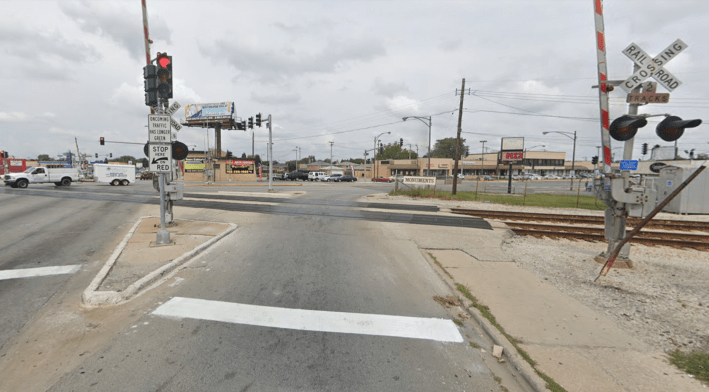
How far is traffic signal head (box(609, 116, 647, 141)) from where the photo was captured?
6.48 metres

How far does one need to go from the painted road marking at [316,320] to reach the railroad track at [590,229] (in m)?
8.90

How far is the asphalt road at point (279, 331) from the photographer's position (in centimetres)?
322

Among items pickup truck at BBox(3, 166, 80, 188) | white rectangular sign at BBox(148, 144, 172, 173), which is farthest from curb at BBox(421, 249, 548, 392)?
pickup truck at BBox(3, 166, 80, 188)

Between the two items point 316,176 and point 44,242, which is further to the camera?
point 316,176

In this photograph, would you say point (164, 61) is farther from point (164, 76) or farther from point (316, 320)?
point (316, 320)

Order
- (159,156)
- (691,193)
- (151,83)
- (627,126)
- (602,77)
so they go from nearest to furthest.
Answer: (627,126) < (602,77) < (151,83) < (159,156) < (691,193)

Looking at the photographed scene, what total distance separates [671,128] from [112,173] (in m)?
42.9

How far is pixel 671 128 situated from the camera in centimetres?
557

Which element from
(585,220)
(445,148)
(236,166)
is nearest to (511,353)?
(585,220)

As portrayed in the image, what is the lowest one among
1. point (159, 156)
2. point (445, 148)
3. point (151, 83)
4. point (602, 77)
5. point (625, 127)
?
point (159, 156)

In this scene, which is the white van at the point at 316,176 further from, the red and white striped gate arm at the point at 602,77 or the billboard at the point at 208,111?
the red and white striped gate arm at the point at 602,77

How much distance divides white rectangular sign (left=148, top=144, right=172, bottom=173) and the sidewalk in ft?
24.9

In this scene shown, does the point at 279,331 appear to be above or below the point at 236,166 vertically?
below

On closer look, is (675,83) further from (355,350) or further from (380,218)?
(380,218)
